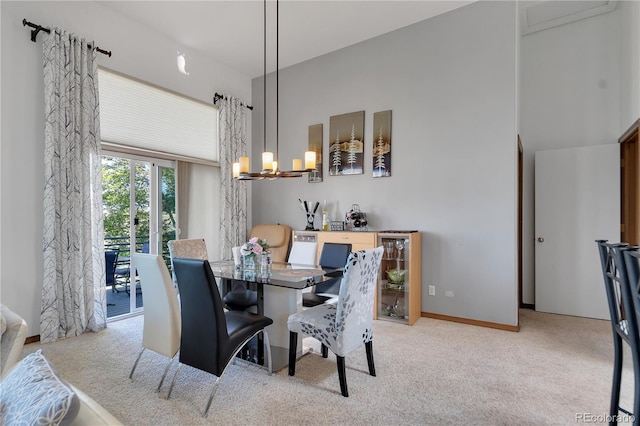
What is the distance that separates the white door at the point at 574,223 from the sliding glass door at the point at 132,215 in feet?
16.3

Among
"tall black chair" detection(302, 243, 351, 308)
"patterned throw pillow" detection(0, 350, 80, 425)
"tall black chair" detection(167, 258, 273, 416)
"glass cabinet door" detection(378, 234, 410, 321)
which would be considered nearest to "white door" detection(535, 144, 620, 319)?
"glass cabinet door" detection(378, 234, 410, 321)

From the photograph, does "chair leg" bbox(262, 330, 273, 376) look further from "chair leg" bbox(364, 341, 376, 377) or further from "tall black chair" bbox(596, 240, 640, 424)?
"tall black chair" bbox(596, 240, 640, 424)

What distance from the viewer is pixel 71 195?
3.35 metres

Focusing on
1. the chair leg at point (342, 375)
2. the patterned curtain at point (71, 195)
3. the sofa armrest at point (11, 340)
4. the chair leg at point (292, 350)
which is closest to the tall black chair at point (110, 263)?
the patterned curtain at point (71, 195)

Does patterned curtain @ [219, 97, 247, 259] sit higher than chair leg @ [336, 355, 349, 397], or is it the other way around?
patterned curtain @ [219, 97, 247, 259]

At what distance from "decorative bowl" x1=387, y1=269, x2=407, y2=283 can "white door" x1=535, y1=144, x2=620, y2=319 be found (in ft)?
6.19

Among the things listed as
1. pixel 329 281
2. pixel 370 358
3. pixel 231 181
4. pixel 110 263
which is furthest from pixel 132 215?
pixel 370 358

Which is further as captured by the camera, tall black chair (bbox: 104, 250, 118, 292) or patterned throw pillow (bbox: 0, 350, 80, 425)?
tall black chair (bbox: 104, 250, 118, 292)

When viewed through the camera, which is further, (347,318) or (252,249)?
(252,249)

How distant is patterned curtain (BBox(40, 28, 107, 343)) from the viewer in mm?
3189

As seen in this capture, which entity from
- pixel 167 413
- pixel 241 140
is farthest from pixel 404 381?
pixel 241 140

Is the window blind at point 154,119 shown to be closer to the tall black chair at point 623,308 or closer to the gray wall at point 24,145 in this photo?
the gray wall at point 24,145

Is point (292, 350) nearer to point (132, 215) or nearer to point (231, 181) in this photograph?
point (132, 215)

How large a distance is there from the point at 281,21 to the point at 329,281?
3.24m
